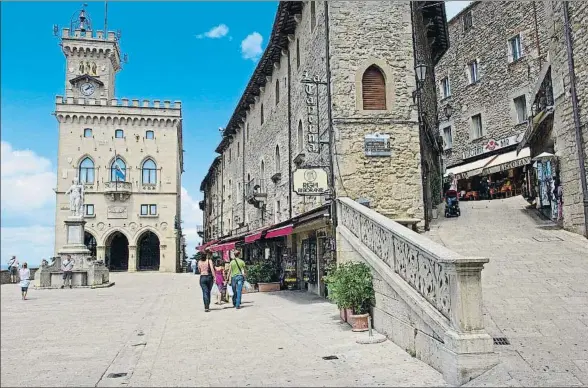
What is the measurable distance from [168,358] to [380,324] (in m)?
3.48

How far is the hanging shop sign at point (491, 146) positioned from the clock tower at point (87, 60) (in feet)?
123

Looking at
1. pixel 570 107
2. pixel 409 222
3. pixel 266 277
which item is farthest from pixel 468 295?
pixel 266 277

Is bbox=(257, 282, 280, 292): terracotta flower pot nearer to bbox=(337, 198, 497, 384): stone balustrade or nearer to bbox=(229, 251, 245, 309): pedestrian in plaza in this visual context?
bbox=(229, 251, 245, 309): pedestrian in plaza

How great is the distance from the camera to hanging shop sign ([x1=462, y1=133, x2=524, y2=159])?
25719 millimetres

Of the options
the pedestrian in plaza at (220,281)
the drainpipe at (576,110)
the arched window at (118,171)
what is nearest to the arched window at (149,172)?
the arched window at (118,171)

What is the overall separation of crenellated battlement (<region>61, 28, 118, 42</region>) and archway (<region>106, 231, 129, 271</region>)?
69.1 ft

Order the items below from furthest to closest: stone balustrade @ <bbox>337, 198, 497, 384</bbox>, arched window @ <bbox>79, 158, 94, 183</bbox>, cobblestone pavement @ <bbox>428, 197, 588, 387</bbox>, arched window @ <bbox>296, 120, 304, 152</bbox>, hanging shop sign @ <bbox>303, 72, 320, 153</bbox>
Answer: arched window @ <bbox>79, 158, 94, 183</bbox> < arched window @ <bbox>296, 120, 304, 152</bbox> < hanging shop sign @ <bbox>303, 72, 320, 153</bbox> < cobblestone pavement @ <bbox>428, 197, 588, 387</bbox> < stone balustrade @ <bbox>337, 198, 497, 384</bbox>

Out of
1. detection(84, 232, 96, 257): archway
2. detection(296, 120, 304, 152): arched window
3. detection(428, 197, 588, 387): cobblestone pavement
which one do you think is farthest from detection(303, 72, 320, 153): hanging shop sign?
detection(84, 232, 96, 257): archway

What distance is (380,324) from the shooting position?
827 centimetres

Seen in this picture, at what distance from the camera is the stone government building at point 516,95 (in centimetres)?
1240

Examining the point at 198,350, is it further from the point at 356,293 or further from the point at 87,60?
the point at 87,60

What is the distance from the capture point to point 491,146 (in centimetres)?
2748

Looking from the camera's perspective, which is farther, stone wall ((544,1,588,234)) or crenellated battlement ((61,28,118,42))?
crenellated battlement ((61,28,118,42))

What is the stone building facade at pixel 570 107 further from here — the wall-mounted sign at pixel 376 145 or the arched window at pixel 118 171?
the arched window at pixel 118 171
